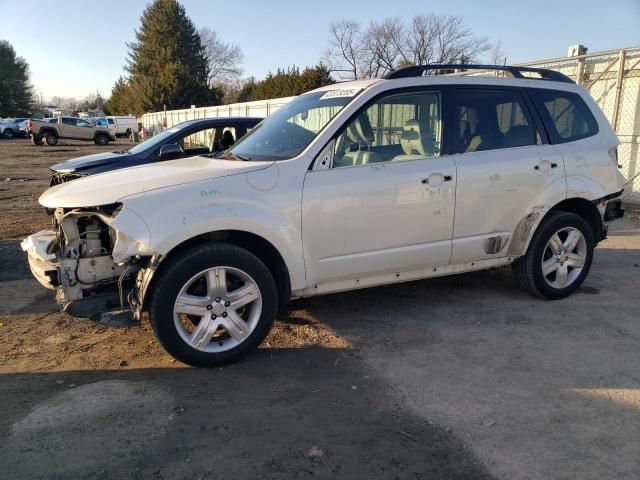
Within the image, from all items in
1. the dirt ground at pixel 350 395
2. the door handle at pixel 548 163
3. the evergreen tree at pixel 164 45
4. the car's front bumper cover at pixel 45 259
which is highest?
the evergreen tree at pixel 164 45

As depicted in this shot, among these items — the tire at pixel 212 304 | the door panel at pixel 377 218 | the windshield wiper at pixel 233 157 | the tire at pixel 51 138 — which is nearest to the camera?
the tire at pixel 212 304

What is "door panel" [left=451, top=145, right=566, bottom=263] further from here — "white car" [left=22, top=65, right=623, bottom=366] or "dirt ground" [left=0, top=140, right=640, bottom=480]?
"dirt ground" [left=0, top=140, right=640, bottom=480]

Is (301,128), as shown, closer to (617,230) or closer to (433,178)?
(433,178)

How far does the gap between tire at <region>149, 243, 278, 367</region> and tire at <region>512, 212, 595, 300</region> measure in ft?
8.43

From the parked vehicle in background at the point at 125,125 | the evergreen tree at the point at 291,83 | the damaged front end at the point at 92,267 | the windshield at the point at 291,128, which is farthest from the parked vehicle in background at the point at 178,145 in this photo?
the parked vehicle in background at the point at 125,125

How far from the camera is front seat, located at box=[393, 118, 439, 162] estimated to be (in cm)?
438

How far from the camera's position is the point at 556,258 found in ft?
16.7

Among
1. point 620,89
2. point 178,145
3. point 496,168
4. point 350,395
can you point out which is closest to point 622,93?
point 620,89

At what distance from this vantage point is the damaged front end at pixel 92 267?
11.9 ft

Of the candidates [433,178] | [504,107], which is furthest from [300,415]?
[504,107]

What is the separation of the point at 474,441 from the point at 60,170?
693 centimetres

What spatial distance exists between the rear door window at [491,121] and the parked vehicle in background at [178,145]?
414 cm

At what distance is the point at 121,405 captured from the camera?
328cm

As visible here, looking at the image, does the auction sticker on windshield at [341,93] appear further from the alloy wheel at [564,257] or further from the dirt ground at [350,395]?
the alloy wheel at [564,257]
